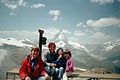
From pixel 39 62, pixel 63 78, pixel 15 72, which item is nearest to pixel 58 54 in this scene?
pixel 63 78

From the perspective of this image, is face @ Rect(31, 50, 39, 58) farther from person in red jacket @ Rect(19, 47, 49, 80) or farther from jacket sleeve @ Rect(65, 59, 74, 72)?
jacket sleeve @ Rect(65, 59, 74, 72)

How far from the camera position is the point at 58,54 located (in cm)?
880

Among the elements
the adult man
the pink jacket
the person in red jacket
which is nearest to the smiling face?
the person in red jacket

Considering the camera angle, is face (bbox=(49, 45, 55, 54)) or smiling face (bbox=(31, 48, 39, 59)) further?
face (bbox=(49, 45, 55, 54))

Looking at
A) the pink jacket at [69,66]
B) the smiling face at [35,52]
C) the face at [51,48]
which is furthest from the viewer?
the pink jacket at [69,66]

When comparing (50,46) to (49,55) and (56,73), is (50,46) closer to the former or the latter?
(49,55)

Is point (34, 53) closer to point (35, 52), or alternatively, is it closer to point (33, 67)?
point (35, 52)

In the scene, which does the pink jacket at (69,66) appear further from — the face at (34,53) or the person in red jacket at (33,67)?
the face at (34,53)

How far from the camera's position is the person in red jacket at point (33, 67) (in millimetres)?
7180

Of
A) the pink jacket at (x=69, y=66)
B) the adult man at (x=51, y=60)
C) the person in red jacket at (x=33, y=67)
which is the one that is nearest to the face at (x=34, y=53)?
the person in red jacket at (x=33, y=67)

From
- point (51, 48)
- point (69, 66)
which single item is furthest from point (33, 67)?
point (69, 66)

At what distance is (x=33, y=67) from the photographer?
7.30 meters

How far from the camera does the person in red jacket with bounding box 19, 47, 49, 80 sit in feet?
23.6

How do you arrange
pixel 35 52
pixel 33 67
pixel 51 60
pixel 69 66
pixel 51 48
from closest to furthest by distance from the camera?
pixel 35 52, pixel 33 67, pixel 51 48, pixel 51 60, pixel 69 66
